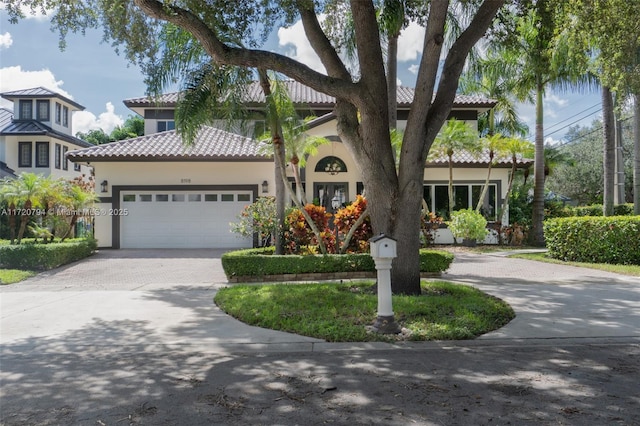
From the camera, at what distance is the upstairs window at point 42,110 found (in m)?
31.5

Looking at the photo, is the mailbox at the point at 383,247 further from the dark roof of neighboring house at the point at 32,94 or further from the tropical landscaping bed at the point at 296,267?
the dark roof of neighboring house at the point at 32,94

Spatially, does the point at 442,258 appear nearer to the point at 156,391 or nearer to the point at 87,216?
the point at 156,391

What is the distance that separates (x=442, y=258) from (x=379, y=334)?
19.1 ft

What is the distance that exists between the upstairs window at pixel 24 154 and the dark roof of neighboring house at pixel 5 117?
6.63 feet

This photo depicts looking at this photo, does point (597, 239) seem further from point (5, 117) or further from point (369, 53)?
point (5, 117)

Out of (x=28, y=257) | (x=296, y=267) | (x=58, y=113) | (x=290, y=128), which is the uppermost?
(x=58, y=113)

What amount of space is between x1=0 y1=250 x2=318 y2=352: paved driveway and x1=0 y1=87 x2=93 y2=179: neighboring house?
19447 mm

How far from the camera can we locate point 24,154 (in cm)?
3044

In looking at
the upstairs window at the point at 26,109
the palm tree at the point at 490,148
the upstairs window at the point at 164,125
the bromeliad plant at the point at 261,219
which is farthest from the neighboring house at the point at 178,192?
the upstairs window at the point at 26,109

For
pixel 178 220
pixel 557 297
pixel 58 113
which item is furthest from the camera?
pixel 58 113

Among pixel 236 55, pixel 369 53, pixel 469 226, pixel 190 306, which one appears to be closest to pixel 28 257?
pixel 190 306

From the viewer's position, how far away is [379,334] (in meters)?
6.43

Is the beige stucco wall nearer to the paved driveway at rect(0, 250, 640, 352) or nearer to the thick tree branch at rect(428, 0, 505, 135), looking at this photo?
the paved driveway at rect(0, 250, 640, 352)

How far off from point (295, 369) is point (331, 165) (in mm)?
16709
